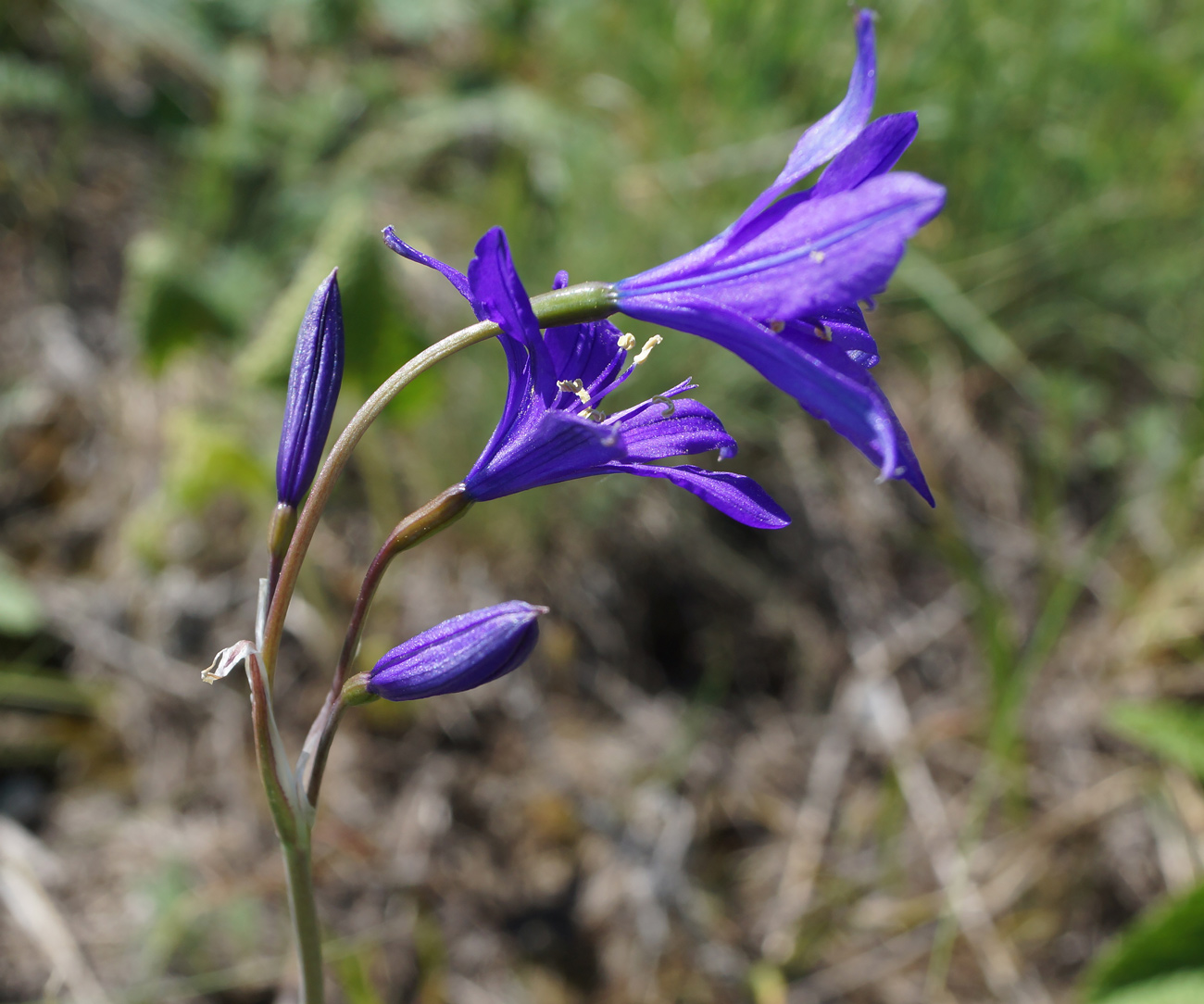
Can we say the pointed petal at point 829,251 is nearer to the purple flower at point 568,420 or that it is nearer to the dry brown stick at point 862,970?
the purple flower at point 568,420

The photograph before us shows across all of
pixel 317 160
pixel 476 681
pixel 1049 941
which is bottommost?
pixel 1049 941

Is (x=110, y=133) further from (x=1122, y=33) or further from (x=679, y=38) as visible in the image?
(x=1122, y=33)

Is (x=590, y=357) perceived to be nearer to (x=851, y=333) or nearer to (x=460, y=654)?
(x=851, y=333)

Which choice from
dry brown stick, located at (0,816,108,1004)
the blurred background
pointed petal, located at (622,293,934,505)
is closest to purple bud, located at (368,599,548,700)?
pointed petal, located at (622,293,934,505)

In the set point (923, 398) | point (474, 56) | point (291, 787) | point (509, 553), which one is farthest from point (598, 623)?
point (474, 56)

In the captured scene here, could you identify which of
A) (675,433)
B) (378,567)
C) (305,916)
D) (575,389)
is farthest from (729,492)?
(305,916)

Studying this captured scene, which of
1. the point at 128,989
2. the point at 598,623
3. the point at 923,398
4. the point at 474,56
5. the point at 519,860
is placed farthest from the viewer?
the point at 474,56

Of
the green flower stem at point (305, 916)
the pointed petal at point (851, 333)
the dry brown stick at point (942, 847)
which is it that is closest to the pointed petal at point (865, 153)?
the pointed petal at point (851, 333)
